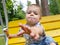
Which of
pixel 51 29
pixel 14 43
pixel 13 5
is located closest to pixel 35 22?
pixel 14 43

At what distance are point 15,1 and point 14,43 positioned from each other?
160 cm

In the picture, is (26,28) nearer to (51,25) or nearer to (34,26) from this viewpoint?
(34,26)

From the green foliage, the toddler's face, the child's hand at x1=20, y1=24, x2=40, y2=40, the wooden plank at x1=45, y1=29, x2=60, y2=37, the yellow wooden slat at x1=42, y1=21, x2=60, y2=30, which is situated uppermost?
the toddler's face

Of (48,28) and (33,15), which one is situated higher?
(33,15)

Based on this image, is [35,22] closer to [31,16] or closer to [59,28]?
[31,16]

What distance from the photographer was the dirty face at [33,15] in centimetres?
143

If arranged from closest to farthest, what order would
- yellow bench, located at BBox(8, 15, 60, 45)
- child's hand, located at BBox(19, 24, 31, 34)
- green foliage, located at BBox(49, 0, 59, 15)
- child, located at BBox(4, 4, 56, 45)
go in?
child's hand, located at BBox(19, 24, 31, 34) < child, located at BBox(4, 4, 56, 45) < yellow bench, located at BBox(8, 15, 60, 45) < green foliage, located at BBox(49, 0, 59, 15)

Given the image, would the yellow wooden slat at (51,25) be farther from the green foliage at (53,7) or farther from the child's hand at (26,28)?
the child's hand at (26,28)

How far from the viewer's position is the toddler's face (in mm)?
1434

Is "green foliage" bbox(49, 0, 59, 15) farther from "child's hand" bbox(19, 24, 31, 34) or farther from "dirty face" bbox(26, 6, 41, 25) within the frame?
"child's hand" bbox(19, 24, 31, 34)

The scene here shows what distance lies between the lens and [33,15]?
4.73 ft

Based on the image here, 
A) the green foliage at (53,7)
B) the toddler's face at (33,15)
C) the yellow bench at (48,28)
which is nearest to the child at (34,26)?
the toddler's face at (33,15)

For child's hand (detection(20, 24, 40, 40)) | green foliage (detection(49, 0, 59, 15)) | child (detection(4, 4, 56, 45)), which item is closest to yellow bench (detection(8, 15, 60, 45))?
green foliage (detection(49, 0, 59, 15))

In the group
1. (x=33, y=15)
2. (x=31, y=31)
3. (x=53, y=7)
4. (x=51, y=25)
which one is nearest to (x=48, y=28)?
(x=51, y=25)
